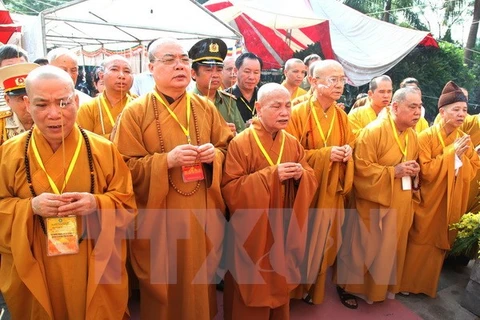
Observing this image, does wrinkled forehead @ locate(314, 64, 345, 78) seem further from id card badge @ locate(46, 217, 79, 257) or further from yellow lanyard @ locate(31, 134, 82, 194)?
id card badge @ locate(46, 217, 79, 257)

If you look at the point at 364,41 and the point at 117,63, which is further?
the point at 364,41

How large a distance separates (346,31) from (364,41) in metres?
0.97

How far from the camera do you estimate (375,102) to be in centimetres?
434

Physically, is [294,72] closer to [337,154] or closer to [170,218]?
[337,154]

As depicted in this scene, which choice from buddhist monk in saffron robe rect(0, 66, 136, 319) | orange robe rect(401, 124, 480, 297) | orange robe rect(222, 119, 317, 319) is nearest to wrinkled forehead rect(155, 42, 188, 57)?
buddhist monk in saffron robe rect(0, 66, 136, 319)

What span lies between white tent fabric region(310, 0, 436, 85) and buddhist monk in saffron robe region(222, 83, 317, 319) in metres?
9.47

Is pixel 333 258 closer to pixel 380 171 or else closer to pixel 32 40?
pixel 380 171

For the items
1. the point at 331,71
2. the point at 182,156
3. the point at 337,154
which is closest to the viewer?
the point at 182,156

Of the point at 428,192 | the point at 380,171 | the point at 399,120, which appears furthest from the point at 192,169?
the point at 428,192

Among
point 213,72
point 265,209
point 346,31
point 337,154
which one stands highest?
point 346,31

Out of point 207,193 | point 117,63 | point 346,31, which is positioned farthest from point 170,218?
point 346,31

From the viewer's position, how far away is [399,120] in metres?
3.18

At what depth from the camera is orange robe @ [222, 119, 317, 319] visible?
2.54 meters

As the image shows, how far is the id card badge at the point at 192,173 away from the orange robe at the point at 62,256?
0.37 meters
